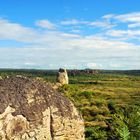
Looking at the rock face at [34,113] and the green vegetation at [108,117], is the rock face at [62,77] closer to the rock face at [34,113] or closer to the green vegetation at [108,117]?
the green vegetation at [108,117]

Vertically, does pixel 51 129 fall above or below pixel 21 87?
below

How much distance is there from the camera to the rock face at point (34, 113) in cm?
1271

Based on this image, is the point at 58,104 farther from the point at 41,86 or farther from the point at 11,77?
the point at 11,77

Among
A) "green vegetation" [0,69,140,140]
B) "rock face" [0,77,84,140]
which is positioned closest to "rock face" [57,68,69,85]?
"green vegetation" [0,69,140,140]

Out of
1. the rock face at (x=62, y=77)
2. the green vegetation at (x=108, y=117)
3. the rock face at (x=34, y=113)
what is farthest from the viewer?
the rock face at (x=62, y=77)

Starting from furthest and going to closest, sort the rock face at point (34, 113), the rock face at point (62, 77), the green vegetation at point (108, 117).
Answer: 1. the rock face at point (62, 77)
2. the green vegetation at point (108, 117)
3. the rock face at point (34, 113)

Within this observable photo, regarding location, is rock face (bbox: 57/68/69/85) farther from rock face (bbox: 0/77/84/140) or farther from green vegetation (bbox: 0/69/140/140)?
rock face (bbox: 0/77/84/140)

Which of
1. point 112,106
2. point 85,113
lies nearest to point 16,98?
point 85,113

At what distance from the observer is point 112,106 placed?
6425 cm

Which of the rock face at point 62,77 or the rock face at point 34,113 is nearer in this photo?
the rock face at point 34,113

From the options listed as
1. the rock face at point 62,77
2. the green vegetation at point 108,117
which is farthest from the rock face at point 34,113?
the rock face at point 62,77

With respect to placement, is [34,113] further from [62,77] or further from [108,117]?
[62,77]

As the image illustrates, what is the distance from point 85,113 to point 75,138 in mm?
42733

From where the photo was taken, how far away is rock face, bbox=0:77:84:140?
A: 12711mm
